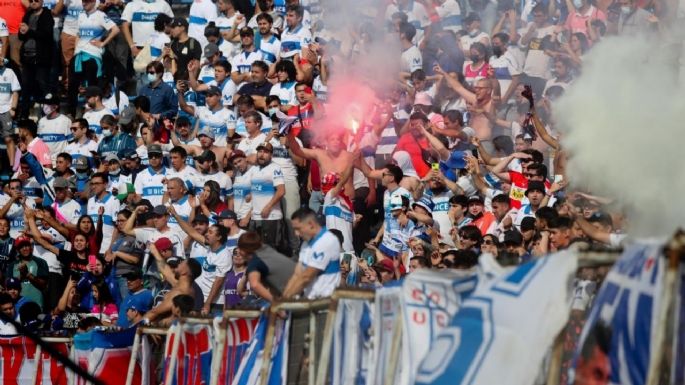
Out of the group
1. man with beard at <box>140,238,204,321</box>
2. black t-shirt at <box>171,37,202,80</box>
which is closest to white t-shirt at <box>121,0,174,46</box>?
black t-shirt at <box>171,37,202,80</box>

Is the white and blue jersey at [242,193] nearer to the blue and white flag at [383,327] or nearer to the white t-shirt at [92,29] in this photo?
the white t-shirt at [92,29]

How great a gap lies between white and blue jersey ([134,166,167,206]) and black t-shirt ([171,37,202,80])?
2409 mm

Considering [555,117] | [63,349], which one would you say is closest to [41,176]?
[63,349]

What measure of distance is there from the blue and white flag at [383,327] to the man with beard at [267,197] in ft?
27.1

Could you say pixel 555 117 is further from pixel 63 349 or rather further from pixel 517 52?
pixel 63 349

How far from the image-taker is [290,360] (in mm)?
8695

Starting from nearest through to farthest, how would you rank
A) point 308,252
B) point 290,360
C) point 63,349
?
point 290,360 → point 308,252 → point 63,349

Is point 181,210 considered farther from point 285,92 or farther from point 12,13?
point 12,13

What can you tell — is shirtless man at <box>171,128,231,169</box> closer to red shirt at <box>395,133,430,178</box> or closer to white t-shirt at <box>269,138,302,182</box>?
white t-shirt at <box>269,138,302,182</box>

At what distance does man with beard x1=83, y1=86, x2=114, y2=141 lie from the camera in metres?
20.2

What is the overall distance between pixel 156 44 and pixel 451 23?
482cm

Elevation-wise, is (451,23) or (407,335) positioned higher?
(451,23)

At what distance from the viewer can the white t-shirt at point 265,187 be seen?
16.0 metres

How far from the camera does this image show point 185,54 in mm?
20047
